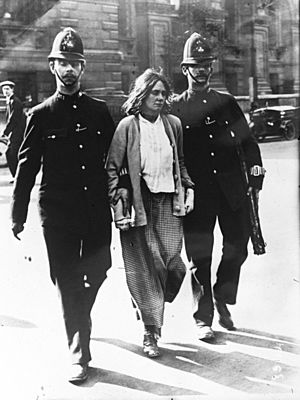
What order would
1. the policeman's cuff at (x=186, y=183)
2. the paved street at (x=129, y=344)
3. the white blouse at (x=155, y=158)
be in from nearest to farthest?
1. the paved street at (x=129, y=344)
2. the white blouse at (x=155, y=158)
3. the policeman's cuff at (x=186, y=183)

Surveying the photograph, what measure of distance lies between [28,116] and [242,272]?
5.16ft

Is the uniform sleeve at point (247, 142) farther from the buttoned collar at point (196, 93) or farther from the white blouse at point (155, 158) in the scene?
the white blouse at point (155, 158)

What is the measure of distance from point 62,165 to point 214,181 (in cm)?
→ 74

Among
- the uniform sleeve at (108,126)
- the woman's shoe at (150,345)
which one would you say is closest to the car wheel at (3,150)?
the uniform sleeve at (108,126)

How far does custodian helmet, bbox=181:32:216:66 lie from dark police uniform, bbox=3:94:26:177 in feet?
2.51

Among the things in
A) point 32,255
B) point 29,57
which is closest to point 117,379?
point 32,255

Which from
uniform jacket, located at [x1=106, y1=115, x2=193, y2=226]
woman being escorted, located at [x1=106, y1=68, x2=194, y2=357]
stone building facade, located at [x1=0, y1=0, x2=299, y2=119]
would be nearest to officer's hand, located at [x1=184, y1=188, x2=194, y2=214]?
woman being escorted, located at [x1=106, y1=68, x2=194, y2=357]

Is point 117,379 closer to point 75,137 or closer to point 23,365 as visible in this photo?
point 23,365

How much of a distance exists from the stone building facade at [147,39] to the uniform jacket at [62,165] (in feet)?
0.47

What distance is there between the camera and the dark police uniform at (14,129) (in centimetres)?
238

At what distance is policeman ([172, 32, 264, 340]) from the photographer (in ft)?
8.67

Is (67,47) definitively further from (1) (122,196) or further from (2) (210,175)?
(2) (210,175)

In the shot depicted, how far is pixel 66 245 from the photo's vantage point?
236cm

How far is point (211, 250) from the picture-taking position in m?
2.76
